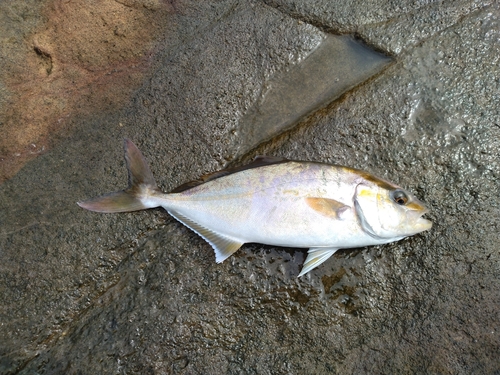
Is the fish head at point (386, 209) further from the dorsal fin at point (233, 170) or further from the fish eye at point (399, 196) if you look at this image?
the dorsal fin at point (233, 170)

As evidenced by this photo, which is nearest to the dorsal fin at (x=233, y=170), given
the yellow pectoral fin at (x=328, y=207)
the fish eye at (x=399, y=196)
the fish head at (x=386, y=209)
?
the yellow pectoral fin at (x=328, y=207)

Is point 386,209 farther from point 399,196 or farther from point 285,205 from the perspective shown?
point 285,205

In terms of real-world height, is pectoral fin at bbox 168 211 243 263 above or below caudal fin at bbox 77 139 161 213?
below

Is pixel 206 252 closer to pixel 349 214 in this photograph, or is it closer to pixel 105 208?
pixel 105 208

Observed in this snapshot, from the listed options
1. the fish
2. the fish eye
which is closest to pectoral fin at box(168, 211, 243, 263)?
the fish

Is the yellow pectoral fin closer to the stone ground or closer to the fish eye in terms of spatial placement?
the fish eye
